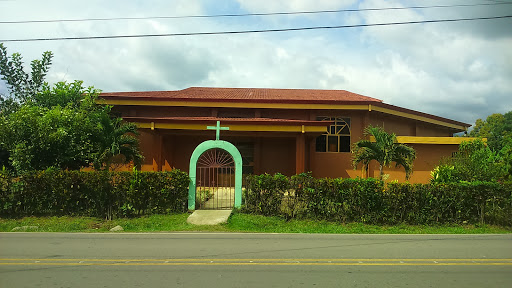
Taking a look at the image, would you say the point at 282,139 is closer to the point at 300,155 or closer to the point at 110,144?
the point at 300,155

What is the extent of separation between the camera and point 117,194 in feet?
41.1

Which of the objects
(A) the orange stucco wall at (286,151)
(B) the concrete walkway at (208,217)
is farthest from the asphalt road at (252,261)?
(A) the orange stucco wall at (286,151)

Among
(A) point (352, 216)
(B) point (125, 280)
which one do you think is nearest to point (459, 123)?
(A) point (352, 216)

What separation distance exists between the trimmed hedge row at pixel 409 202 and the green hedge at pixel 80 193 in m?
5.39

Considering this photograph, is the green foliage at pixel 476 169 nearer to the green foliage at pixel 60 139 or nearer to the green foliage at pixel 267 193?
the green foliage at pixel 267 193

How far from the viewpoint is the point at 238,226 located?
443 inches

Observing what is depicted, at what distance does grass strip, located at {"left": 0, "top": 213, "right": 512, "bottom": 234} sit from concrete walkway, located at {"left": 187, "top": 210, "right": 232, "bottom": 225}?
207 millimetres

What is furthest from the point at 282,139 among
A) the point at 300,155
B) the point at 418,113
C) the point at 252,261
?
the point at 252,261

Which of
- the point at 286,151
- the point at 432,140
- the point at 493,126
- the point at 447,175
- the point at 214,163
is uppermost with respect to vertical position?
the point at 493,126

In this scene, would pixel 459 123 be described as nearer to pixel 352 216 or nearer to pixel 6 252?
pixel 352 216

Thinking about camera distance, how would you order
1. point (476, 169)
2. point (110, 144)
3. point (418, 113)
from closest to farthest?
point (476, 169)
point (110, 144)
point (418, 113)

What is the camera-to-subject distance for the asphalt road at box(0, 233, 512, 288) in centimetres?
554

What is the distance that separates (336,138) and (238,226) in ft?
37.9

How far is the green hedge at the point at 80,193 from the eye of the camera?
12.5 metres
